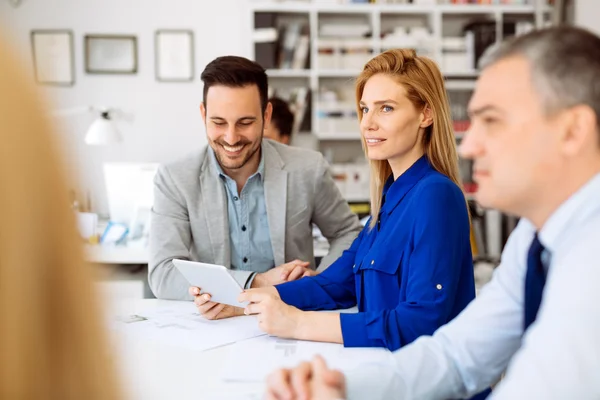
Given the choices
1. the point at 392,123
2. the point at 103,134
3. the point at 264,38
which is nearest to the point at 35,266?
the point at 392,123

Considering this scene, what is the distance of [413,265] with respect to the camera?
1.54m

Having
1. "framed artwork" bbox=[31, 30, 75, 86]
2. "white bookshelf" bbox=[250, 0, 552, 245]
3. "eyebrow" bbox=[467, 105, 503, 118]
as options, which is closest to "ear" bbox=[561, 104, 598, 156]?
"eyebrow" bbox=[467, 105, 503, 118]

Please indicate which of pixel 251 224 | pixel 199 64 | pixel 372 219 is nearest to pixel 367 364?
pixel 372 219

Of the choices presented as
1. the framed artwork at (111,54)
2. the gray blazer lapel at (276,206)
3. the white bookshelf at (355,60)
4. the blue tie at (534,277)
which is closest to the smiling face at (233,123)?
the gray blazer lapel at (276,206)

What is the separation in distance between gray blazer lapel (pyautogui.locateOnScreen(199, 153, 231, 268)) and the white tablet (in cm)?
47

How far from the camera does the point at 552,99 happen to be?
98cm

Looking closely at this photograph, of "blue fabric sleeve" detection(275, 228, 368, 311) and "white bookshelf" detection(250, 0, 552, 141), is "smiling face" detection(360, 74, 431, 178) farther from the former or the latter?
"white bookshelf" detection(250, 0, 552, 141)

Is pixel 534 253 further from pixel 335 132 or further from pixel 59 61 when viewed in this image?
pixel 59 61

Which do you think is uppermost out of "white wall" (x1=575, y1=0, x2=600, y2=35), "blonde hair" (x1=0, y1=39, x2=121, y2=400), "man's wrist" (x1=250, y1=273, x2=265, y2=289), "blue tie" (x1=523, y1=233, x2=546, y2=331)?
"white wall" (x1=575, y1=0, x2=600, y2=35)

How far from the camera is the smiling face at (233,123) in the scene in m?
2.26

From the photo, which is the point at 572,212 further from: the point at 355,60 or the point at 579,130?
the point at 355,60

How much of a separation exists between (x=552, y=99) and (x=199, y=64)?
452cm

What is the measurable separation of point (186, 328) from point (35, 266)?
1248mm

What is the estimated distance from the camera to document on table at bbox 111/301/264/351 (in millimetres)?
1570
